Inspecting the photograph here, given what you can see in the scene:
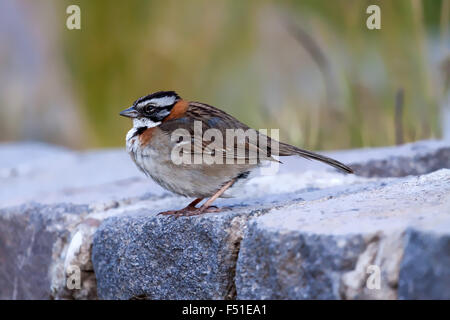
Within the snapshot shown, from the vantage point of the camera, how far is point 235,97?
650 centimetres

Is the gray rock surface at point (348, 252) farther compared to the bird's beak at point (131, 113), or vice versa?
the bird's beak at point (131, 113)

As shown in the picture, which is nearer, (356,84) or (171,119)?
(171,119)

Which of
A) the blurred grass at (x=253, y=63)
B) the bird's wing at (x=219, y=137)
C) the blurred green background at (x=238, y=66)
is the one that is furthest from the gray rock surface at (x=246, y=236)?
the blurred grass at (x=253, y=63)

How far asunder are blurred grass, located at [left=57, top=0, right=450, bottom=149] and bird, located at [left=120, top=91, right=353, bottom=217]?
1870 mm

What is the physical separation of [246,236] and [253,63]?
13.2 ft

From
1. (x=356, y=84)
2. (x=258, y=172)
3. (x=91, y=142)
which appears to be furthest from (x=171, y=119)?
(x=91, y=142)

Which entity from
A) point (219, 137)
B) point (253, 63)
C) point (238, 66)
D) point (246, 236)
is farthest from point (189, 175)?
point (253, 63)

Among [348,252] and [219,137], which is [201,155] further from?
[348,252]

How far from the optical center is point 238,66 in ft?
21.2

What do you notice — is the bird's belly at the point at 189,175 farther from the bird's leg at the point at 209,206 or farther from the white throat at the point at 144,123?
the white throat at the point at 144,123

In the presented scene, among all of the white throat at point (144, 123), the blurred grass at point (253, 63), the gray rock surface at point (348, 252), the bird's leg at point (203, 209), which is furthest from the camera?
the blurred grass at point (253, 63)

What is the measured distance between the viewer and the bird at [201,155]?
11.6ft
